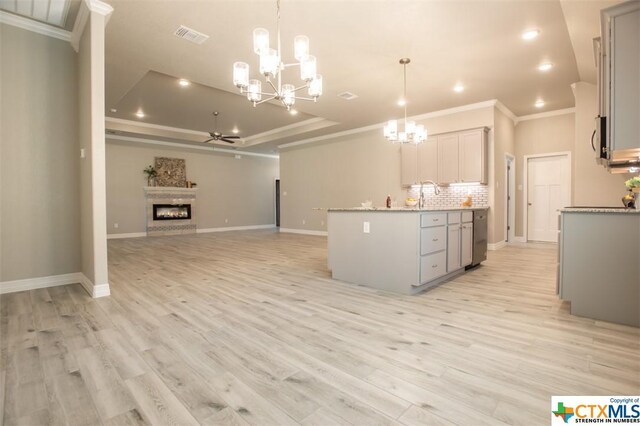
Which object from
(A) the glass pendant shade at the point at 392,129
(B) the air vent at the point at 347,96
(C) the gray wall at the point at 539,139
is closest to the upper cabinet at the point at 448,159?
(C) the gray wall at the point at 539,139

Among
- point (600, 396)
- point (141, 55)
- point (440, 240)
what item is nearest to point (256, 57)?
point (141, 55)

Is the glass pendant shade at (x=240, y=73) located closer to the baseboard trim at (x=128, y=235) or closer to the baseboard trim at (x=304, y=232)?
the baseboard trim at (x=304, y=232)

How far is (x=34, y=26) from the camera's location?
11.6 ft

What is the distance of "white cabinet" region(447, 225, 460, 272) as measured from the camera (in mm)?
3771

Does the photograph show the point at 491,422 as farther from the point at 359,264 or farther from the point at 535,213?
the point at 535,213

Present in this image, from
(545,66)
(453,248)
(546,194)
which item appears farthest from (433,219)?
(546,194)

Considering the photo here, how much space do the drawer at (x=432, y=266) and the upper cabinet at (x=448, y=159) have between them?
3.40 meters

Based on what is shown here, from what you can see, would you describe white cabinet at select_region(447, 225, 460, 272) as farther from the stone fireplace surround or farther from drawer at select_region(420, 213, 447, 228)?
the stone fireplace surround

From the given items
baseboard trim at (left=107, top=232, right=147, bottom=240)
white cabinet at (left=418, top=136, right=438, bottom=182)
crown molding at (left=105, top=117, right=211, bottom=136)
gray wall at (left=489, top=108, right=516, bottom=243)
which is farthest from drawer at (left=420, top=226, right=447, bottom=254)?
baseboard trim at (left=107, top=232, right=147, bottom=240)

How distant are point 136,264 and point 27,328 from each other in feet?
8.82

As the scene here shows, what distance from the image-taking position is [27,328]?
7.84 feet

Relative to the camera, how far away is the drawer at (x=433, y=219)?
10.7 ft

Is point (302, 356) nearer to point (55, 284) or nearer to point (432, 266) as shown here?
point (432, 266)

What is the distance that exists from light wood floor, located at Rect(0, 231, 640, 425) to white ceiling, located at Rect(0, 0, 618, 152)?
119 inches
